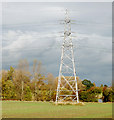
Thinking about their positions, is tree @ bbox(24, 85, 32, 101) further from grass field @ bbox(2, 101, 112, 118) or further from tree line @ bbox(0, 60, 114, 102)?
grass field @ bbox(2, 101, 112, 118)

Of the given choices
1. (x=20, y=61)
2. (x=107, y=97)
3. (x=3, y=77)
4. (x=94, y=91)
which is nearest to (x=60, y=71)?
(x=94, y=91)

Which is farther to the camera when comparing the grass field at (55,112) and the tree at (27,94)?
the tree at (27,94)

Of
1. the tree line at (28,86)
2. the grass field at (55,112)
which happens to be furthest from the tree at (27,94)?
the grass field at (55,112)

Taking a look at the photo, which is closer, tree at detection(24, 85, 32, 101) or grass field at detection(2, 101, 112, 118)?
grass field at detection(2, 101, 112, 118)

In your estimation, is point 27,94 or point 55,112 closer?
point 55,112

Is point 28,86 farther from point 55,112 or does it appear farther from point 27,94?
point 55,112

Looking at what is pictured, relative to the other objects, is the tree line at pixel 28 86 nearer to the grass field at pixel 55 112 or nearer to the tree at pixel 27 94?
the tree at pixel 27 94

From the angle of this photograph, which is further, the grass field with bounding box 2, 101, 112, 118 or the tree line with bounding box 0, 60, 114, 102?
the tree line with bounding box 0, 60, 114, 102

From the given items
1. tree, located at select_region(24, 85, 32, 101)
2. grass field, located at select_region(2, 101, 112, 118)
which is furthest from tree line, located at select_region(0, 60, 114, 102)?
grass field, located at select_region(2, 101, 112, 118)

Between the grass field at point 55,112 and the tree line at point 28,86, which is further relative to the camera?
the tree line at point 28,86

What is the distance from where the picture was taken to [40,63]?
29.4 meters

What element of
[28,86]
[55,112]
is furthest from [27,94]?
[55,112]

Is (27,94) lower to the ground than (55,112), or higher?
lower

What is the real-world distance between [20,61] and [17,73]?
6.09 ft
